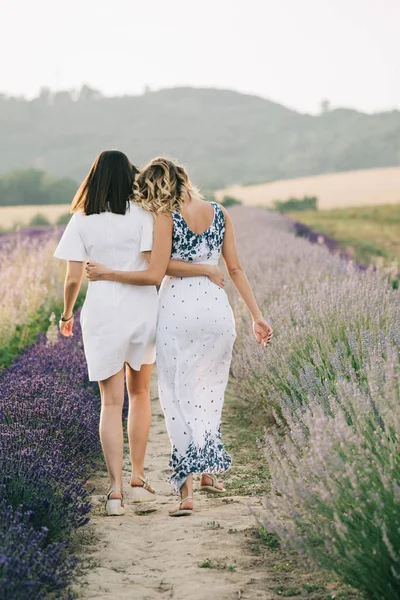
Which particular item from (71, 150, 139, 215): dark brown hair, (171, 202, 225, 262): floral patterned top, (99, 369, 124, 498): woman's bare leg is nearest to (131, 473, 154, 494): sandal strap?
(99, 369, 124, 498): woman's bare leg

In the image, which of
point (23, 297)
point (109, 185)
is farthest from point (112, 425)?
point (23, 297)

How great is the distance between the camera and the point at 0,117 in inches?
5108

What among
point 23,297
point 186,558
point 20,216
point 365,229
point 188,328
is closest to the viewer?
point 186,558

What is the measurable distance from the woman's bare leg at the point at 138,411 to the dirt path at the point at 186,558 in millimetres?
241

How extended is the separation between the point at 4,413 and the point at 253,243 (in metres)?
8.31

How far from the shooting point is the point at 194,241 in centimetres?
407

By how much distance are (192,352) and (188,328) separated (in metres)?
0.12

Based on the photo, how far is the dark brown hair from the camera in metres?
4.04

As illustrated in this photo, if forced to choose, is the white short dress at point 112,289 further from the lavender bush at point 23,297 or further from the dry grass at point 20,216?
the dry grass at point 20,216

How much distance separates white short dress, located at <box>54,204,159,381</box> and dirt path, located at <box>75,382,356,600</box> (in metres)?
0.71

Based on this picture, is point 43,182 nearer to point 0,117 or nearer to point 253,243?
point 253,243

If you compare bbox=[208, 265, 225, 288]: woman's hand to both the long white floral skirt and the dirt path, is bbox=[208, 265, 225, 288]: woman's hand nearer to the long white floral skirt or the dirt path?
the long white floral skirt

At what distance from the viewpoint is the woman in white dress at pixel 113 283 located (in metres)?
4.02

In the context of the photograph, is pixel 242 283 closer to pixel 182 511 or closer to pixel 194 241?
pixel 194 241
